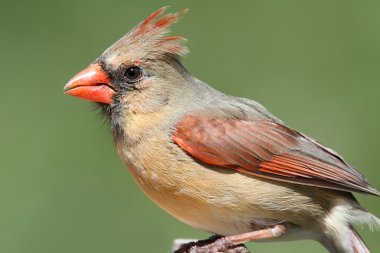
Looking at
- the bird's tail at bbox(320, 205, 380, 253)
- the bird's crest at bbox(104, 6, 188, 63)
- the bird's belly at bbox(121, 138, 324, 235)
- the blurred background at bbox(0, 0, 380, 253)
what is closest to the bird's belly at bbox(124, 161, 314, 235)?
the bird's belly at bbox(121, 138, 324, 235)

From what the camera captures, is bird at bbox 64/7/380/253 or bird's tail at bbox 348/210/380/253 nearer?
bird at bbox 64/7/380/253

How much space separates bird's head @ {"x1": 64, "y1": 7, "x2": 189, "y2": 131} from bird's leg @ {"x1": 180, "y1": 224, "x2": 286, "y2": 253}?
559mm

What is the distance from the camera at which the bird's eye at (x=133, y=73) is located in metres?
4.36

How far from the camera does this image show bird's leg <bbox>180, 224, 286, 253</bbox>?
4150 mm

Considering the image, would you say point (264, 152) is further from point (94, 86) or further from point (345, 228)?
point (94, 86)

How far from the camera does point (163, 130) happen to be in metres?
4.30

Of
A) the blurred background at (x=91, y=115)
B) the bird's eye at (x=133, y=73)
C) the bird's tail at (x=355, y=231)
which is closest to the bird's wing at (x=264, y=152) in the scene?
the bird's tail at (x=355, y=231)

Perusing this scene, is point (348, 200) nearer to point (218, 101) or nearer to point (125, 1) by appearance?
point (218, 101)

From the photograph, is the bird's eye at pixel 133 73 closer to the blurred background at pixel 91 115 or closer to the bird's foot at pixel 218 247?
the bird's foot at pixel 218 247

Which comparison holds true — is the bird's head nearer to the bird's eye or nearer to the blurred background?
the bird's eye

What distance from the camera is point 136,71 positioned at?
172 inches

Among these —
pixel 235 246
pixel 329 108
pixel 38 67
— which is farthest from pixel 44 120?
pixel 235 246

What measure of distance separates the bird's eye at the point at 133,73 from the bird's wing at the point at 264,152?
0.79ft

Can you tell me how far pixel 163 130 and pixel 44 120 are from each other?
1823 mm
